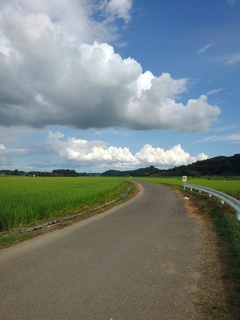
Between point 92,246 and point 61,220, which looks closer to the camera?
point 92,246

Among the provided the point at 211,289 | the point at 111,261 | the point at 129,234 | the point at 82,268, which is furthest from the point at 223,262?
the point at 129,234

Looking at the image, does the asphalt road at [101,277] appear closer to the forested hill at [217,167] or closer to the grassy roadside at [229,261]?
the grassy roadside at [229,261]

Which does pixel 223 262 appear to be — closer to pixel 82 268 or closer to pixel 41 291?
pixel 82 268

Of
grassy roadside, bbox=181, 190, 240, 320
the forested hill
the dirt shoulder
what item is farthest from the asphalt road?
the forested hill

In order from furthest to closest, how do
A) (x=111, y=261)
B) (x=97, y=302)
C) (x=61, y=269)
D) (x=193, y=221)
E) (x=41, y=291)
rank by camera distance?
(x=193, y=221) → (x=111, y=261) → (x=61, y=269) → (x=41, y=291) → (x=97, y=302)

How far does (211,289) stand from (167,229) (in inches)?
221

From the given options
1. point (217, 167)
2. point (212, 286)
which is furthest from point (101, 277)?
point (217, 167)

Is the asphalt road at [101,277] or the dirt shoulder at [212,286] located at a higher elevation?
the asphalt road at [101,277]

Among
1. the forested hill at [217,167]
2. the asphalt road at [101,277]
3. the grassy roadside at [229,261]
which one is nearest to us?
the asphalt road at [101,277]

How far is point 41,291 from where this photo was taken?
5.20 m

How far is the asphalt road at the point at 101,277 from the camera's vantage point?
453cm

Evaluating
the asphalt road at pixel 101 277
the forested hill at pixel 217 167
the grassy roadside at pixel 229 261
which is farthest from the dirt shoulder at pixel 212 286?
the forested hill at pixel 217 167

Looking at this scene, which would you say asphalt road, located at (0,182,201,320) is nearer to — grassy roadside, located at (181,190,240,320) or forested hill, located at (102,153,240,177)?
grassy roadside, located at (181,190,240,320)

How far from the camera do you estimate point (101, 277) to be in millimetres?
5875
